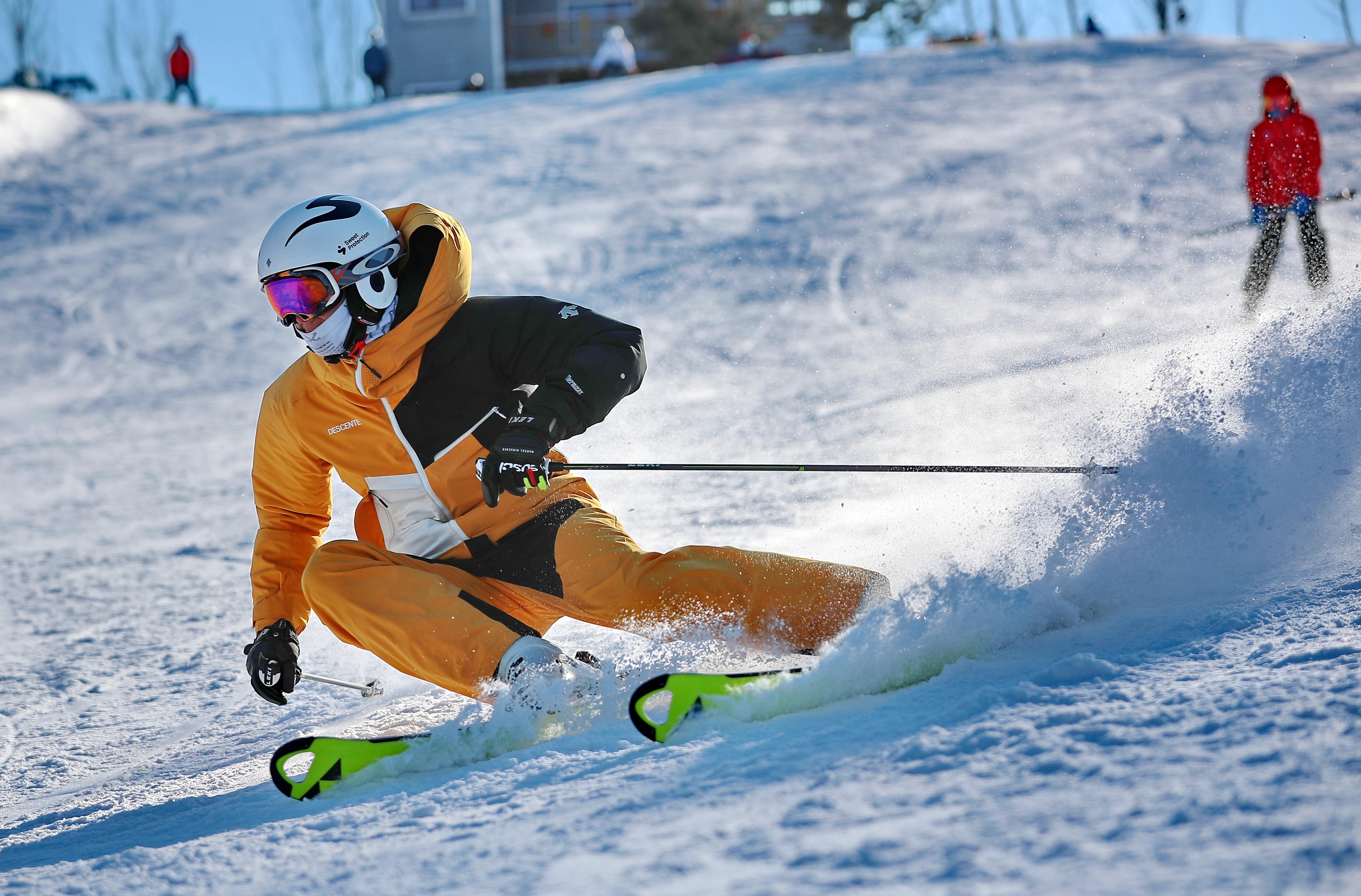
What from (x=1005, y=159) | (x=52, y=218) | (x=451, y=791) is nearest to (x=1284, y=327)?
(x=451, y=791)

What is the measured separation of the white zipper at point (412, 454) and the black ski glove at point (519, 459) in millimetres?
248

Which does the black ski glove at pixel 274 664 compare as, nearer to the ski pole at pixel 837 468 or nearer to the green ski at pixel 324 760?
the green ski at pixel 324 760

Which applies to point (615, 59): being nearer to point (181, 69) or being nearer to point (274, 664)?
point (181, 69)

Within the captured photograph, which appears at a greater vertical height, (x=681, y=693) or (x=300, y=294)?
(x=300, y=294)

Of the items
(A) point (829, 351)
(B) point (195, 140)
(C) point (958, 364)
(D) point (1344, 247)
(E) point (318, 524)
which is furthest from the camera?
(B) point (195, 140)

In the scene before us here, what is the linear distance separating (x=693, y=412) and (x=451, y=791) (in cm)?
479

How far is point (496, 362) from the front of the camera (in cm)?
268

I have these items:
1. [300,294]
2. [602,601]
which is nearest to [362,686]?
[602,601]

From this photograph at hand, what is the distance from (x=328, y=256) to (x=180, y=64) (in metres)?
21.5

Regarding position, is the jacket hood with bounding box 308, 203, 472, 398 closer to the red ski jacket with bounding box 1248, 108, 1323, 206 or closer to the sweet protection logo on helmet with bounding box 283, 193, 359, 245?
the sweet protection logo on helmet with bounding box 283, 193, 359, 245

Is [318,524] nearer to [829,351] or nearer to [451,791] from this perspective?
[451,791]

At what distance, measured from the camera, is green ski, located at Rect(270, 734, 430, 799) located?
2215 mm

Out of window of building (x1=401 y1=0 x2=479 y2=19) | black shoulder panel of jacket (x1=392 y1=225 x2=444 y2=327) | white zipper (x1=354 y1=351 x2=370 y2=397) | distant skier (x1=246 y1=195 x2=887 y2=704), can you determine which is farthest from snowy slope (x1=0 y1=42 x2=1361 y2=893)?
window of building (x1=401 y1=0 x2=479 y2=19)

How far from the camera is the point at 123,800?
2533 millimetres
